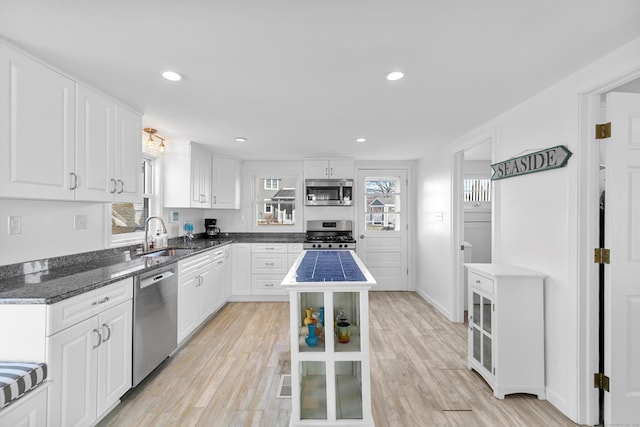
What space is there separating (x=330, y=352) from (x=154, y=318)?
5.09 ft

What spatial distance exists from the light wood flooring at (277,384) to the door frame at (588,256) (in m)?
0.23

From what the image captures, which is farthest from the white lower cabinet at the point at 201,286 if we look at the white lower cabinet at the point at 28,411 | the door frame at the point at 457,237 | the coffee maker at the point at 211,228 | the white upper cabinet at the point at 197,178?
the door frame at the point at 457,237

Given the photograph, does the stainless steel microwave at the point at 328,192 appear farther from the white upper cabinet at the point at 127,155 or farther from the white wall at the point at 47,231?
the white wall at the point at 47,231

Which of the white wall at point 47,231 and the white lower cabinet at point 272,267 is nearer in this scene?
the white wall at point 47,231

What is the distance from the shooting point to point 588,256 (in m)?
1.96

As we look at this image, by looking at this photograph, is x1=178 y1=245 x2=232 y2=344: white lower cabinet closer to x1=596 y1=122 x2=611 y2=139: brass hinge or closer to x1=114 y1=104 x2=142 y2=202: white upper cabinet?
x1=114 y1=104 x2=142 y2=202: white upper cabinet

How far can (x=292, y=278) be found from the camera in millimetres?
1933

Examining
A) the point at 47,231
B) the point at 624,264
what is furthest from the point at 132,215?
the point at 624,264

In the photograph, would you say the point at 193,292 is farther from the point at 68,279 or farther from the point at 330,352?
the point at 330,352

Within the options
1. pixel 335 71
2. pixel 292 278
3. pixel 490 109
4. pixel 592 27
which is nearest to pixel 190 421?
pixel 292 278

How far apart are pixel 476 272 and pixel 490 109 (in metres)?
1.46

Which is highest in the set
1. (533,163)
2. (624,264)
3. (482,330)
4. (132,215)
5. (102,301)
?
(533,163)

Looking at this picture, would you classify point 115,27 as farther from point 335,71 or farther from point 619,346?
point 619,346

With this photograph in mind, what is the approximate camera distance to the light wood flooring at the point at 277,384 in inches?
79.3
